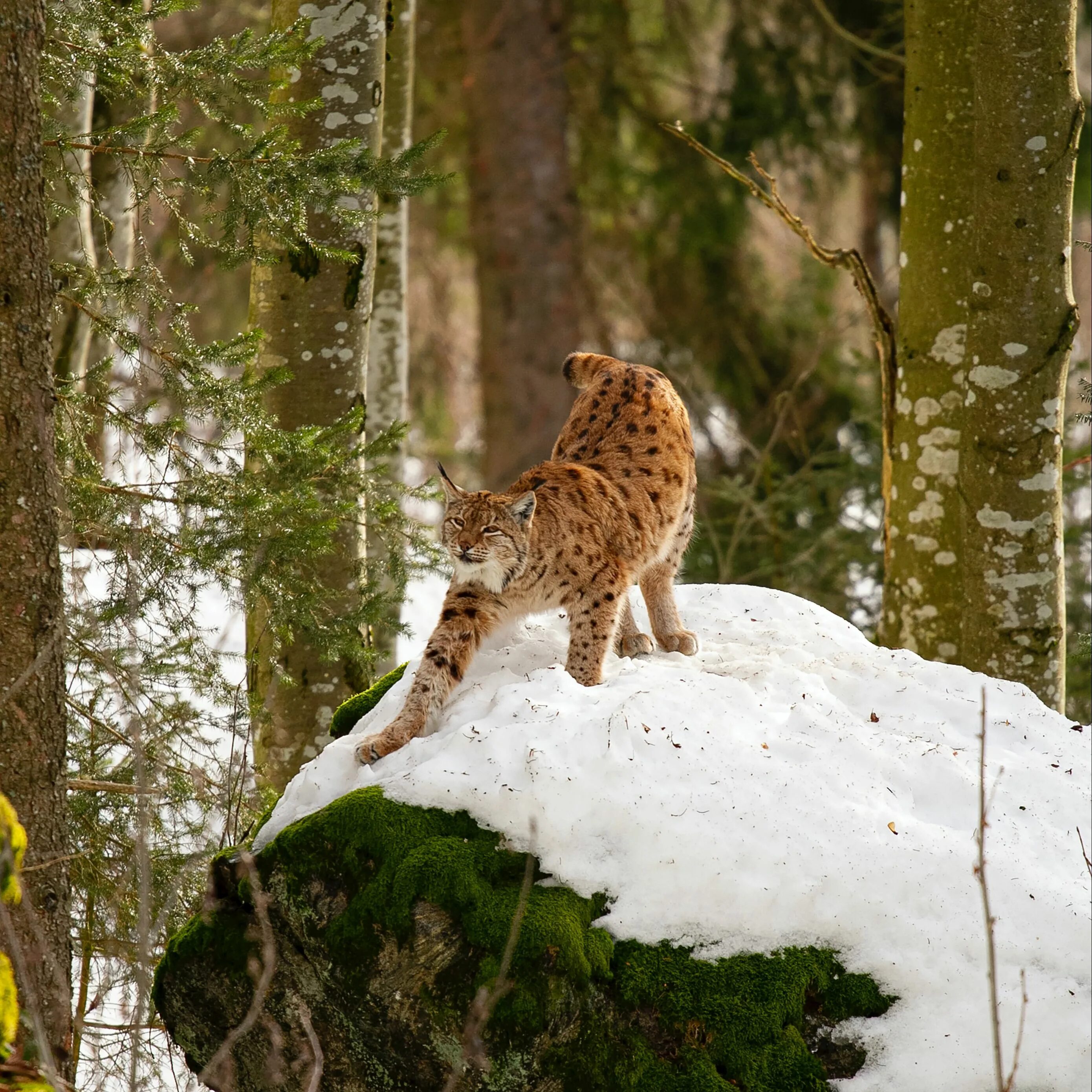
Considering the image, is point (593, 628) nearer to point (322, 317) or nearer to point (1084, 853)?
point (1084, 853)

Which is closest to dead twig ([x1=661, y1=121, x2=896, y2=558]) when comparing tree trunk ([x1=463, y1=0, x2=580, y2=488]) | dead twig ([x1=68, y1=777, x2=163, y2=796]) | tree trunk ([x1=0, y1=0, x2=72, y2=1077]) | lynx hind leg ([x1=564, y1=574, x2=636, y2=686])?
lynx hind leg ([x1=564, y1=574, x2=636, y2=686])

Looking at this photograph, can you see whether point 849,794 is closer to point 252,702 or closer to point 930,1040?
point 930,1040

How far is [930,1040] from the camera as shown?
3.32 meters

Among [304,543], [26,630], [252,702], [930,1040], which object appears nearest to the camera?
[930,1040]

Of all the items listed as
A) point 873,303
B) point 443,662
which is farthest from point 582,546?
point 873,303

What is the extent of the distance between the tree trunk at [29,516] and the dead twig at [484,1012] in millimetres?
1383

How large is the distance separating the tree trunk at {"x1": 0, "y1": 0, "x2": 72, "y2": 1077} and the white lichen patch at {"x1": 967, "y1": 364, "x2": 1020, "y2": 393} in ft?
13.2

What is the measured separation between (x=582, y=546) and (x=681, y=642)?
698 mm

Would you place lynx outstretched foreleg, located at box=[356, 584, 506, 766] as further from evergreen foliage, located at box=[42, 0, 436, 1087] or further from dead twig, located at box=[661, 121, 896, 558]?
dead twig, located at box=[661, 121, 896, 558]

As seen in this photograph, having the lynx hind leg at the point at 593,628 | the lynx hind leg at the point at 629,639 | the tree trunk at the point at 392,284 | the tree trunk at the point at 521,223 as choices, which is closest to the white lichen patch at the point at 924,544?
the lynx hind leg at the point at 629,639

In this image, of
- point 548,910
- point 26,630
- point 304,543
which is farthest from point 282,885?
point 304,543

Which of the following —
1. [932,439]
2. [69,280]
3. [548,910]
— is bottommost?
[548,910]

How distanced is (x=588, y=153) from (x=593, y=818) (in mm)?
11731

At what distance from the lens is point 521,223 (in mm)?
14188
